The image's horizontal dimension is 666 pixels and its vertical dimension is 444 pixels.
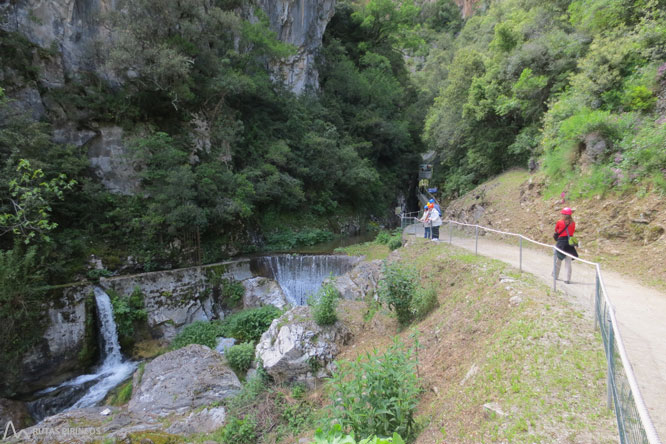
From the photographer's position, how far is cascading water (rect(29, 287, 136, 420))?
8516 mm

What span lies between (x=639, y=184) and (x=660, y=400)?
7476mm

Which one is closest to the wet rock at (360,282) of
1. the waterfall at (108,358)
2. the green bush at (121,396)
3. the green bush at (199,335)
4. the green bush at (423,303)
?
the green bush at (423,303)

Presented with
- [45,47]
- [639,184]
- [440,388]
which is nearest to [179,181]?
[45,47]

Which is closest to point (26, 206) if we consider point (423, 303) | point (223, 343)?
point (223, 343)

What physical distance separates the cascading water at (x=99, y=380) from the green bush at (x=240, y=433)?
206 inches

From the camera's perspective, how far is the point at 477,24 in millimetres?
30750

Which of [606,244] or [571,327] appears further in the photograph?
[606,244]

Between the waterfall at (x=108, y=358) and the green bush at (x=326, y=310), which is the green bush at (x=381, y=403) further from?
the waterfall at (x=108, y=358)

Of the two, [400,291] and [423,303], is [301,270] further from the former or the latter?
[423,303]

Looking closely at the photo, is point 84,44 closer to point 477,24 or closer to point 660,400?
point 660,400

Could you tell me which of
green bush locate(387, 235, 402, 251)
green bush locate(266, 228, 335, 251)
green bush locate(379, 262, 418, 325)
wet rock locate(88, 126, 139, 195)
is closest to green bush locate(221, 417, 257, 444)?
green bush locate(379, 262, 418, 325)

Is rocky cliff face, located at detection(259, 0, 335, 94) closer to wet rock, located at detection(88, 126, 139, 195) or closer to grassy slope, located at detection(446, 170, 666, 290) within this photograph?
wet rock, located at detection(88, 126, 139, 195)

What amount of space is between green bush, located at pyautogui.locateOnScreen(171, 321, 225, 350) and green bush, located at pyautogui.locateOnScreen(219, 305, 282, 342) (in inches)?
12.2

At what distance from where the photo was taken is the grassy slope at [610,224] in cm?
686
